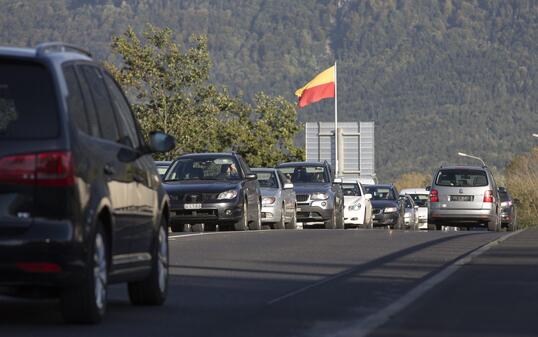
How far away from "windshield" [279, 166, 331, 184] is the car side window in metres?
29.2

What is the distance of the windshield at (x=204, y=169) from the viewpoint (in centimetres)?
3316

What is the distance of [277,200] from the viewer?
37281 mm

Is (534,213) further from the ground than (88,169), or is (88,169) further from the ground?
(88,169)

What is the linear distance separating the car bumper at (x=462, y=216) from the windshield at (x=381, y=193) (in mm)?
11440

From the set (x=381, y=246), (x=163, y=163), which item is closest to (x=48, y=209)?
(x=381, y=246)

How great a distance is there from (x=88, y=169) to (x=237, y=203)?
70.2ft

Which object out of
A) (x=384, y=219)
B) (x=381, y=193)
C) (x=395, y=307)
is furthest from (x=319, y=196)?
(x=395, y=307)

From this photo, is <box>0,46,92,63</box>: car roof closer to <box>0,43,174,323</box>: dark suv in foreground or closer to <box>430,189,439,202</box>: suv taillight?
<box>0,43,174,323</box>: dark suv in foreground

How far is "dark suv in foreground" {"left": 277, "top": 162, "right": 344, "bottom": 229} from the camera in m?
40.6

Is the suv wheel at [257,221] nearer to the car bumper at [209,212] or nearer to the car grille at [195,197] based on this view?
the car bumper at [209,212]

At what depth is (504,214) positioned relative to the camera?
158ft

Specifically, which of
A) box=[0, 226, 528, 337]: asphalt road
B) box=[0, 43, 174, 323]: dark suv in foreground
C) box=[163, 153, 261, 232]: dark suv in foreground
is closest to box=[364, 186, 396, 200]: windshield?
box=[163, 153, 261, 232]: dark suv in foreground

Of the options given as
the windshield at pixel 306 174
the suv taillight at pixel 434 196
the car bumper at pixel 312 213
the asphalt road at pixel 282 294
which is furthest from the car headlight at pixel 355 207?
the asphalt road at pixel 282 294

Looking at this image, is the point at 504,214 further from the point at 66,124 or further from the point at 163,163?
the point at 66,124
